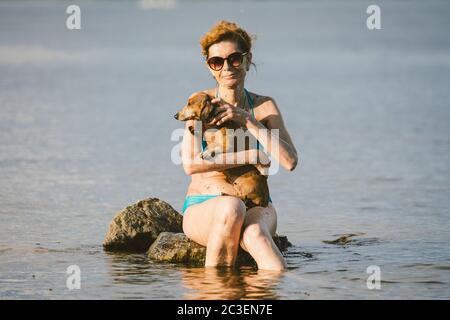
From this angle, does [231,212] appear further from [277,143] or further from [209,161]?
[277,143]

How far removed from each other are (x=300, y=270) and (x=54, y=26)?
3807cm

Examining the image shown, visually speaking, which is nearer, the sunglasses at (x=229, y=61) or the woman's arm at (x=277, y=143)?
the woman's arm at (x=277, y=143)

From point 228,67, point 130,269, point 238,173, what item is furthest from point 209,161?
point 130,269

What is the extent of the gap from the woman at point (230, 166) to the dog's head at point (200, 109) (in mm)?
58

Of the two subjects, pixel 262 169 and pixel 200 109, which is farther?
pixel 262 169

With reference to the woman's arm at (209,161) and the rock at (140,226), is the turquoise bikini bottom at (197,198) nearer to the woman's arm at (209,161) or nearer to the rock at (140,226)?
the woman's arm at (209,161)

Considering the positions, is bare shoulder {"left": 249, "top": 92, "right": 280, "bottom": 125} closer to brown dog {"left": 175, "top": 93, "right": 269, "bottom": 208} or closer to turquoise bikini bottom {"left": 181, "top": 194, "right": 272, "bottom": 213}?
brown dog {"left": 175, "top": 93, "right": 269, "bottom": 208}

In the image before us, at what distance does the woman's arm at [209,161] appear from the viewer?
29.4 feet

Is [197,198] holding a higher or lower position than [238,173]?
lower

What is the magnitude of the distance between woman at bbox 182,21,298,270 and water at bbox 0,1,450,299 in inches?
8.5

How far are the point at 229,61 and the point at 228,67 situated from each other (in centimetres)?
4

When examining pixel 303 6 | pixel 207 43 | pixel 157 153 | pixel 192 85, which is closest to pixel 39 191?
pixel 157 153

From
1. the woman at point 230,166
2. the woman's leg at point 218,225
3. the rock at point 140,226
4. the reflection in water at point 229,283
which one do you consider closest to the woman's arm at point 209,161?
the woman at point 230,166

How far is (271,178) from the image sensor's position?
1433 centimetres
